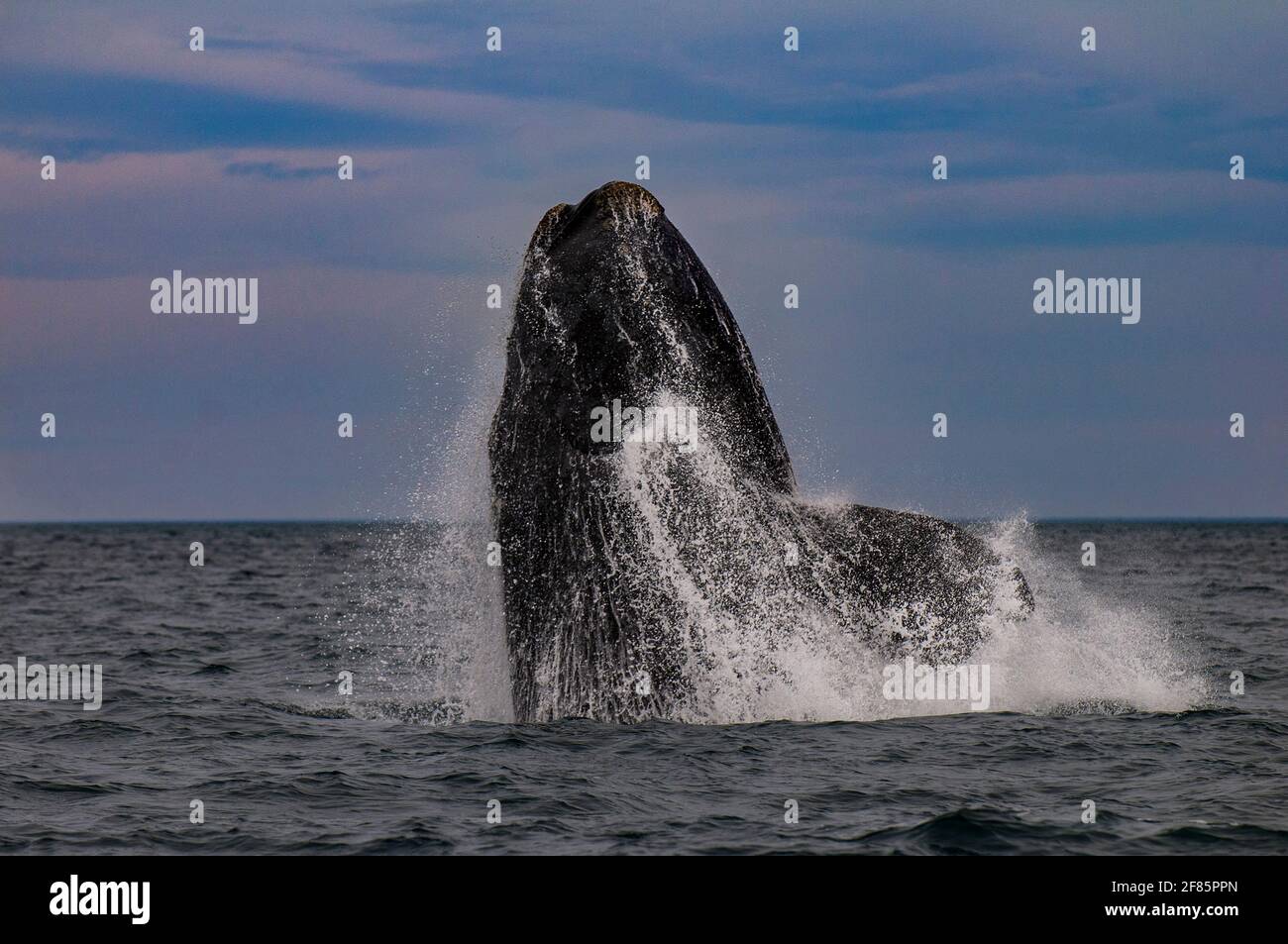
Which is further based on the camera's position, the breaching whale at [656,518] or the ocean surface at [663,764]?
the breaching whale at [656,518]

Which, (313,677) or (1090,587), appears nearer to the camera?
(313,677)

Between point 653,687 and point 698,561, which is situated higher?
point 698,561

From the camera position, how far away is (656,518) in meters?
11.9

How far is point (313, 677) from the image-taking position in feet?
63.5

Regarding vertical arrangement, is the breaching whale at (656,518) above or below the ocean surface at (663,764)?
above

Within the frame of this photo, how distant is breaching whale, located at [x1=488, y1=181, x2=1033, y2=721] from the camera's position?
1184 centimetres

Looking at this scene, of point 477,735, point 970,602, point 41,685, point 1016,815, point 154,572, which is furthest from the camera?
point 154,572

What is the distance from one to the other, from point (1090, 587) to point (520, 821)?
30256 mm

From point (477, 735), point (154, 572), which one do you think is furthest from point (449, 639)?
point (154, 572)

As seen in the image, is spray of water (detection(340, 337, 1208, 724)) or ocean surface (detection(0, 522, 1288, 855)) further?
spray of water (detection(340, 337, 1208, 724))

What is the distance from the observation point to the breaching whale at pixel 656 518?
11.8 meters

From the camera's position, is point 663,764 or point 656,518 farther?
point 656,518

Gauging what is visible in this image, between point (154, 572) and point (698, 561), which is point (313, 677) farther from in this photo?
point (154, 572)

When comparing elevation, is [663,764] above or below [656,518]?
below
